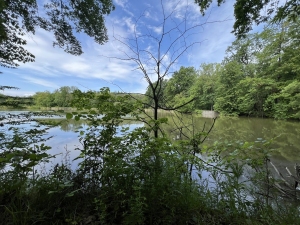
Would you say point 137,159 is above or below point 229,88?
below

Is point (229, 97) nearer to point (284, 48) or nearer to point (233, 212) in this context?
point (284, 48)

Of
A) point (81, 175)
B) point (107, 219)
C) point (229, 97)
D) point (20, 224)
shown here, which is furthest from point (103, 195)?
point (229, 97)

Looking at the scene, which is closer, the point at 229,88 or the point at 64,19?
the point at 64,19

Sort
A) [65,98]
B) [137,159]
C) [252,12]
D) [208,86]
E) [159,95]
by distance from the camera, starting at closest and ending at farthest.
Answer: [137,159]
[159,95]
[65,98]
[252,12]
[208,86]

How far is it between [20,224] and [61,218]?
223mm

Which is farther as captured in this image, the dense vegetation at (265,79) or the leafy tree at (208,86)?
the leafy tree at (208,86)

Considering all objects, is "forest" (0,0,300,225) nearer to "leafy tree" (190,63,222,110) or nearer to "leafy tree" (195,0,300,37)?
"leafy tree" (195,0,300,37)

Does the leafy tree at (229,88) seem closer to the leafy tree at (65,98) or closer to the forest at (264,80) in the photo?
the forest at (264,80)

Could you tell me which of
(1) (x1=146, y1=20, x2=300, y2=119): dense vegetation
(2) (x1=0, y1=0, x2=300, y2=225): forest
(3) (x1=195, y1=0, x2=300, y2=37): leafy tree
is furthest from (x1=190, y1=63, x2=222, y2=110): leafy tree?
(2) (x1=0, y1=0, x2=300, y2=225): forest

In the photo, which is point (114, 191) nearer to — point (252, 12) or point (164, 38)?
point (164, 38)

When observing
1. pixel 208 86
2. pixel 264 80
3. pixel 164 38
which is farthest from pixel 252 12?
pixel 208 86

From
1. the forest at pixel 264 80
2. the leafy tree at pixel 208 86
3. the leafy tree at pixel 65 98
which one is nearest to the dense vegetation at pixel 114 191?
the leafy tree at pixel 65 98

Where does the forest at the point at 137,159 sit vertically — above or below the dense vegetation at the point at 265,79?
below

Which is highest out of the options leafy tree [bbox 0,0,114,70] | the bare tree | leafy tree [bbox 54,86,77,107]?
leafy tree [bbox 0,0,114,70]
